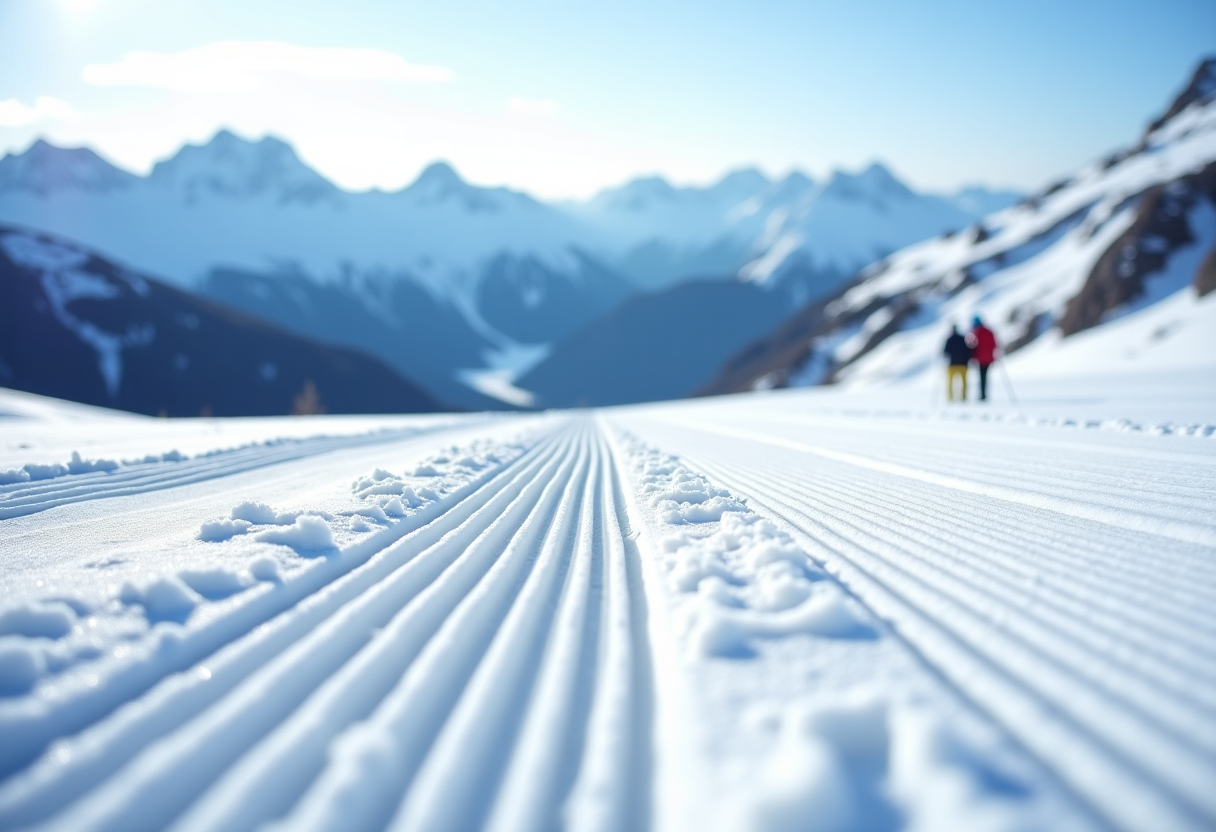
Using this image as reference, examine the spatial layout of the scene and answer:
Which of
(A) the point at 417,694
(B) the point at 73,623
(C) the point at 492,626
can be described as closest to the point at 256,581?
(B) the point at 73,623

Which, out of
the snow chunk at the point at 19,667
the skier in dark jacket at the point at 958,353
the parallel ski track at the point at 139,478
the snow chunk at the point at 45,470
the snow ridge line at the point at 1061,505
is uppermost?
the skier in dark jacket at the point at 958,353

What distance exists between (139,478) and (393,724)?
20.9ft

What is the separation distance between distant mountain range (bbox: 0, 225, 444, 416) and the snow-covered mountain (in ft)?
193

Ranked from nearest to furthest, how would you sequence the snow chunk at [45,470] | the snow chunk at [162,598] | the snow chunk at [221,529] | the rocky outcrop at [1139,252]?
1. the snow chunk at [162,598]
2. the snow chunk at [221,529]
3. the snow chunk at [45,470]
4. the rocky outcrop at [1139,252]

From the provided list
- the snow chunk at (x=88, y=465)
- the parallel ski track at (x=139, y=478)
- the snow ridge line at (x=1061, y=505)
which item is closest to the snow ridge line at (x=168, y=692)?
the parallel ski track at (x=139, y=478)

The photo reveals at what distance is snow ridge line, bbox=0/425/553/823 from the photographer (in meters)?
1.77

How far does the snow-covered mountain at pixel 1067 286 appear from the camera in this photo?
1264 inches

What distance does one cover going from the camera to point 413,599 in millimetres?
3041

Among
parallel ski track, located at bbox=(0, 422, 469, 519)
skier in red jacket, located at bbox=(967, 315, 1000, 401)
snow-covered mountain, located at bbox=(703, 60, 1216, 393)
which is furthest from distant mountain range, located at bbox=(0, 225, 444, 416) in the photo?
skier in red jacket, located at bbox=(967, 315, 1000, 401)

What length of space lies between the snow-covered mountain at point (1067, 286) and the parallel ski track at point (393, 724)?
78.3ft

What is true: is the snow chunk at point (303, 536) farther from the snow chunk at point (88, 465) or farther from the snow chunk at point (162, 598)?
the snow chunk at point (88, 465)

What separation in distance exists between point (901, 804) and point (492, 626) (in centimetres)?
Result: 164

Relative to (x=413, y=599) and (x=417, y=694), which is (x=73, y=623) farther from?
(x=417, y=694)

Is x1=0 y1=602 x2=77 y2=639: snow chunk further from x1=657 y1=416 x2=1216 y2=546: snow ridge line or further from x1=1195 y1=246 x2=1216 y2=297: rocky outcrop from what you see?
x1=1195 y1=246 x2=1216 y2=297: rocky outcrop
